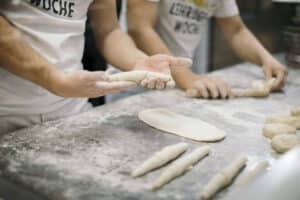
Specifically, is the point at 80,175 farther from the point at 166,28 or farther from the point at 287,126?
the point at 166,28

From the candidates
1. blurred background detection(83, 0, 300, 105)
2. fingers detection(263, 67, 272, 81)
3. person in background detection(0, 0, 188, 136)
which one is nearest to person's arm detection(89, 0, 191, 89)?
person in background detection(0, 0, 188, 136)

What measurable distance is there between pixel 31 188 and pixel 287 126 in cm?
65

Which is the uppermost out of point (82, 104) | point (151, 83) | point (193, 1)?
point (193, 1)

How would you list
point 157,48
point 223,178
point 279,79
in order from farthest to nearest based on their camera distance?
point 279,79, point 157,48, point 223,178

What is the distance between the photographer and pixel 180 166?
0.85m

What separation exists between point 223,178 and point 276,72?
0.88 m

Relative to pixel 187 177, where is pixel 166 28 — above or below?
above

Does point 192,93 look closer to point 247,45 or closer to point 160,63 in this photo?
point 160,63

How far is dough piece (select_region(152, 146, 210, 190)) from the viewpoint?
81 centimetres

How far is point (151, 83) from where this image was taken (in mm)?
1057

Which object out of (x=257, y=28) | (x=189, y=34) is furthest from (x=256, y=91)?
(x=257, y=28)

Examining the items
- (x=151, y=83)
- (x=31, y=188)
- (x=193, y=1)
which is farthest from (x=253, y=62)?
(x=31, y=188)

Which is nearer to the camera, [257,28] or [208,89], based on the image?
[208,89]

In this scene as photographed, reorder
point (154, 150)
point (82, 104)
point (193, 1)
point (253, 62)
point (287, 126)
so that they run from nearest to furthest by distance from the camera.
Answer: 1. point (154, 150)
2. point (287, 126)
3. point (82, 104)
4. point (193, 1)
5. point (253, 62)
